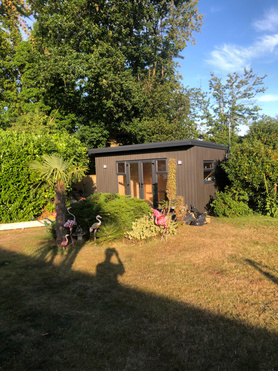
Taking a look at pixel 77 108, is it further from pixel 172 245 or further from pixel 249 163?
pixel 172 245

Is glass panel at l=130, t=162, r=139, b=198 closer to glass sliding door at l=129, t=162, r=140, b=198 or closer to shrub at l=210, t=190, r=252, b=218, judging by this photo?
glass sliding door at l=129, t=162, r=140, b=198

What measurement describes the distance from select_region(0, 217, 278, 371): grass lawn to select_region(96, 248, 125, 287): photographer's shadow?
0.02 m

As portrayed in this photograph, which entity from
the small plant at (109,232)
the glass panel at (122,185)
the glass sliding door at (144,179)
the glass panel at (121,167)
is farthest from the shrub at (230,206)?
the small plant at (109,232)

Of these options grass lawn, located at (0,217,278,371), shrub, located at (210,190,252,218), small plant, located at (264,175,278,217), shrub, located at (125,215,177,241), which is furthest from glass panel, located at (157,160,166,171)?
grass lawn, located at (0,217,278,371)

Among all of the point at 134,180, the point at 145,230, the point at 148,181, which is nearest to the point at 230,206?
the point at 148,181

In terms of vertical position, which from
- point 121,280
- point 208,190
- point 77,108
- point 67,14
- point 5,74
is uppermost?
point 67,14

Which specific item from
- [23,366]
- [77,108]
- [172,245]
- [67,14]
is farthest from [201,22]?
[23,366]

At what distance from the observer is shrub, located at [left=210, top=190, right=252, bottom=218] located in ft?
32.0

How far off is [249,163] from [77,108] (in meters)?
14.7

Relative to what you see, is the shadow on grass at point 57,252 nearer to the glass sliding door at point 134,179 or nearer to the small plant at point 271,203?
the glass sliding door at point 134,179

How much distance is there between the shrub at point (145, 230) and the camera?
6738 mm

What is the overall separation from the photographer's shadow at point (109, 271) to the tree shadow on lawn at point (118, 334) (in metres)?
0.23

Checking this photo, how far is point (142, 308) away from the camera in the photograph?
3.45 m

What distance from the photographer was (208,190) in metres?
10.9
